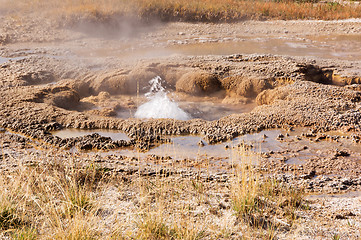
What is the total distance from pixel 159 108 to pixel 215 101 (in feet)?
4.85

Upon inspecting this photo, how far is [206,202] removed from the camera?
11.4 ft

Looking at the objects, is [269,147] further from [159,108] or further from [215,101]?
[159,108]

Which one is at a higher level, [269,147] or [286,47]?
[286,47]

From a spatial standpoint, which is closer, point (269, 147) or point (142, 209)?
point (142, 209)

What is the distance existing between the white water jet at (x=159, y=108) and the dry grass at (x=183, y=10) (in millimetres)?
8448

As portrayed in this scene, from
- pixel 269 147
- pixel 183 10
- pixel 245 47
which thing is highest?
pixel 183 10

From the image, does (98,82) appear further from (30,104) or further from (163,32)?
(163,32)

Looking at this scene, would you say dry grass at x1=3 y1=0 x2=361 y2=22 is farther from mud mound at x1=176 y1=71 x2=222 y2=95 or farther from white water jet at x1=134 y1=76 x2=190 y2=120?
mud mound at x1=176 y1=71 x2=222 y2=95

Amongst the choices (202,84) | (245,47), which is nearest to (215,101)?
(202,84)

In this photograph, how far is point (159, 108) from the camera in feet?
23.4

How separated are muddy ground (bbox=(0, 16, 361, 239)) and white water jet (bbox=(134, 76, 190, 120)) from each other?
322 millimetres

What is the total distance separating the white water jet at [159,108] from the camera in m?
6.89

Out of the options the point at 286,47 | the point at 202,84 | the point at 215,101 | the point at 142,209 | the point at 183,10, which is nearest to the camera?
the point at 142,209

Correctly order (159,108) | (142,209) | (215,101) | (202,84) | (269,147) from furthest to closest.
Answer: (202,84), (215,101), (159,108), (269,147), (142,209)
